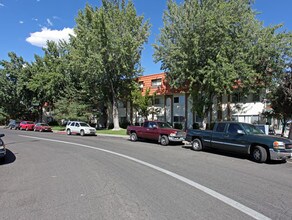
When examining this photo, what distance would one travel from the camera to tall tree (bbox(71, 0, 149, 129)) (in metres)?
31.9

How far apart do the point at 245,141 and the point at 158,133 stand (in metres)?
7.65

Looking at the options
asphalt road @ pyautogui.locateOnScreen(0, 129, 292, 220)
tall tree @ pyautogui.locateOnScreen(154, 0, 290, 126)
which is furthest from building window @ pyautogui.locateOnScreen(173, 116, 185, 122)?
asphalt road @ pyautogui.locateOnScreen(0, 129, 292, 220)

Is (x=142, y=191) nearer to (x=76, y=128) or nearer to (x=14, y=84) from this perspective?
(x=76, y=128)

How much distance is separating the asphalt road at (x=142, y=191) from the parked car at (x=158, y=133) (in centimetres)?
792

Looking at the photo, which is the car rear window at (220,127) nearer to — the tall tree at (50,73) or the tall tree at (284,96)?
the tall tree at (284,96)

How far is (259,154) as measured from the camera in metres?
11.3

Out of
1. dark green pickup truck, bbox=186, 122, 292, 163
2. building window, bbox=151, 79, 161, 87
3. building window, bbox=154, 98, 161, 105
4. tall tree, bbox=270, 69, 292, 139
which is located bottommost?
dark green pickup truck, bbox=186, 122, 292, 163

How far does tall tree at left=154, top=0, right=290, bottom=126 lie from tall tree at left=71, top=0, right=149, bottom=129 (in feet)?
21.8

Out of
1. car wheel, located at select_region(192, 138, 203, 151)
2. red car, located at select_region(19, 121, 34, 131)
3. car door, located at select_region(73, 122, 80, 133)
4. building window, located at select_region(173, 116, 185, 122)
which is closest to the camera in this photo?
car wheel, located at select_region(192, 138, 203, 151)

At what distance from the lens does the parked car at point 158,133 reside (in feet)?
58.9

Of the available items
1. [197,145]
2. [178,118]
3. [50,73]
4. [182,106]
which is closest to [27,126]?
[50,73]

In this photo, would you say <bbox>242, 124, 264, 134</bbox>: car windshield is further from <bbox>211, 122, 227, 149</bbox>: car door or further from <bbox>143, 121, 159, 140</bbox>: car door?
<bbox>143, 121, 159, 140</bbox>: car door

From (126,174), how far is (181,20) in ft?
76.0

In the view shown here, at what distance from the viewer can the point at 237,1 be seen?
86.9ft
